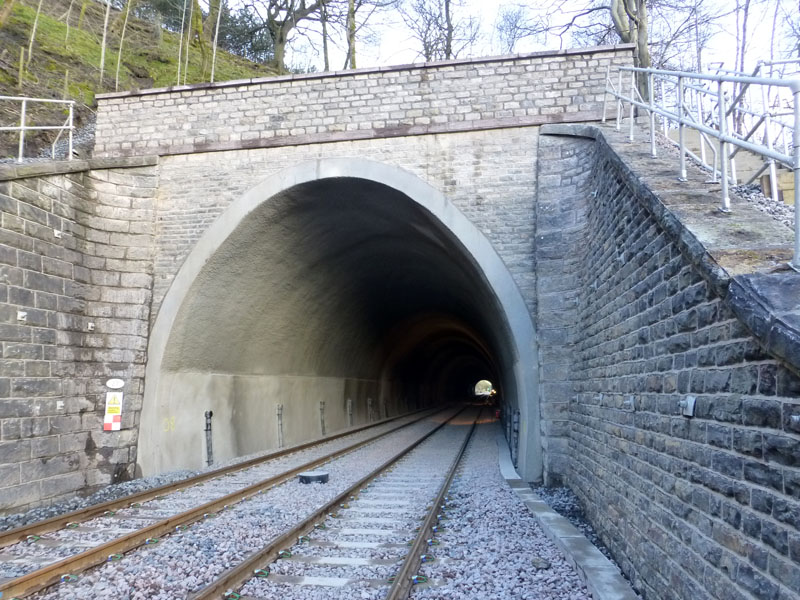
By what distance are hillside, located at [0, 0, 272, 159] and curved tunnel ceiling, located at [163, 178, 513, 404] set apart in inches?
239

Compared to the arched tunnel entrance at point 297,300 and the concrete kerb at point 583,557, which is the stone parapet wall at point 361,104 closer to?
the arched tunnel entrance at point 297,300

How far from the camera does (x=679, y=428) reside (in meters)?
3.66

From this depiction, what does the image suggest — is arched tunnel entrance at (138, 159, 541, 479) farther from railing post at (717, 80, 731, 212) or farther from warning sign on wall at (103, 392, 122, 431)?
railing post at (717, 80, 731, 212)

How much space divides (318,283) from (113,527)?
7.91m

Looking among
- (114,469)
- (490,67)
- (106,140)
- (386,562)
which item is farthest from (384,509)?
(106,140)

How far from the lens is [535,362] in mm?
8609

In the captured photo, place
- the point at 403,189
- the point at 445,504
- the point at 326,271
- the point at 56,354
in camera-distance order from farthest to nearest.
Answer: the point at 326,271
the point at 403,189
the point at 56,354
the point at 445,504

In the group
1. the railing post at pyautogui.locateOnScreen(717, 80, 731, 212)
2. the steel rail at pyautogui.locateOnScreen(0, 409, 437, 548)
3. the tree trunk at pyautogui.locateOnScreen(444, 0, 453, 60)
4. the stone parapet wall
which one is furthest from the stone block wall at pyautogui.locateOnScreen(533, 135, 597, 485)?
the tree trunk at pyautogui.locateOnScreen(444, 0, 453, 60)

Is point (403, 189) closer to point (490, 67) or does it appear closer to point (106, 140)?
point (490, 67)

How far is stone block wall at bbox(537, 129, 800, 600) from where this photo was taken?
251 centimetres

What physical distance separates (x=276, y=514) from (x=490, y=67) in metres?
7.30

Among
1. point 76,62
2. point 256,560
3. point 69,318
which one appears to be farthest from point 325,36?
point 256,560

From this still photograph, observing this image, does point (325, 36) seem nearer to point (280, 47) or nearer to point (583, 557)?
point (280, 47)

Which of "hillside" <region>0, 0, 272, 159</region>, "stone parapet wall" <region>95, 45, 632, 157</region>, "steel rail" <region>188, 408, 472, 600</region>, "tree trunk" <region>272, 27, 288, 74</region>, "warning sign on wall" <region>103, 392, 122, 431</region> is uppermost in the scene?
"tree trunk" <region>272, 27, 288, 74</region>
